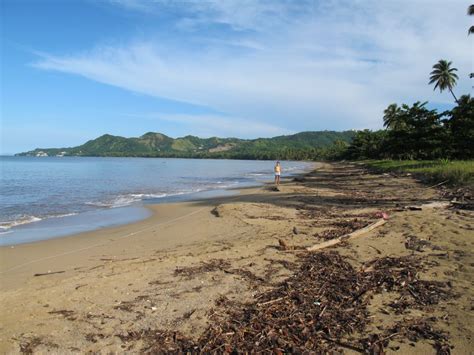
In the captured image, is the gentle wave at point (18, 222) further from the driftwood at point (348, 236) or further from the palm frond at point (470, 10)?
the palm frond at point (470, 10)

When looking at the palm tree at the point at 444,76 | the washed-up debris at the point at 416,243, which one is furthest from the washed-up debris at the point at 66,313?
the palm tree at the point at 444,76

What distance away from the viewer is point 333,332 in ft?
14.1

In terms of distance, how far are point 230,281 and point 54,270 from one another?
4149 mm

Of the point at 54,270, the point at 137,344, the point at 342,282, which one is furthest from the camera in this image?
the point at 54,270

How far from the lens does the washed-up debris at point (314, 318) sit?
409cm

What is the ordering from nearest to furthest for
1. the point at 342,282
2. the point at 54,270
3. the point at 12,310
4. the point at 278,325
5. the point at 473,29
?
the point at 278,325, the point at 12,310, the point at 342,282, the point at 54,270, the point at 473,29

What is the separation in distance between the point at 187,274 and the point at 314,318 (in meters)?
2.63

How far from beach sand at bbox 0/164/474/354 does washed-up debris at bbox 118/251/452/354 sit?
0.12 m

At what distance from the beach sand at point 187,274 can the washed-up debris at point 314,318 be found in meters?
0.12

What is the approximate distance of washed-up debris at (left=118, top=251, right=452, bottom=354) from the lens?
13.4 ft

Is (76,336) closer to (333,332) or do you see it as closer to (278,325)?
(278,325)

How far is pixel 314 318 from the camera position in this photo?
4656mm

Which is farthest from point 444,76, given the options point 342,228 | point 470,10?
point 342,228

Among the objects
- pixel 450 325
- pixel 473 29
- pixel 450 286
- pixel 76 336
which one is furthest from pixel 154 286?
pixel 473 29
